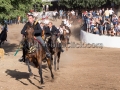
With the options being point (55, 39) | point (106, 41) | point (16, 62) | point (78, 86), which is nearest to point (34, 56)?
point (78, 86)

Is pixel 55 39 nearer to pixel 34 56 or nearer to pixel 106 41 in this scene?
pixel 34 56

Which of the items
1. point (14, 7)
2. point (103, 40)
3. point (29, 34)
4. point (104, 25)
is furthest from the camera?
point (104, 25)

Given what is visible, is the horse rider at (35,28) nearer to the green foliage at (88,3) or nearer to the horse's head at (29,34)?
the horse's head at (29,34)

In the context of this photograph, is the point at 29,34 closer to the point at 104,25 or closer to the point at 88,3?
the point at 104,25

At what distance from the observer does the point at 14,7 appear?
2222 centimetres

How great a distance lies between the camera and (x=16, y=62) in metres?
19.9

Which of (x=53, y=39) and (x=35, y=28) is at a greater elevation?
(x=35, y=28)

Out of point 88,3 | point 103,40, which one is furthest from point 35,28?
point 88,3

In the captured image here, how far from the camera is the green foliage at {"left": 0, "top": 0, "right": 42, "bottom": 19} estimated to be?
20.6 m

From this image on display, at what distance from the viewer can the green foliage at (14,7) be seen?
20.6 metres

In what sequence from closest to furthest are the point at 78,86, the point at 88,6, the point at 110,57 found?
1. the point at 78,86
2. the point at 110,57
3. the point at 88,6

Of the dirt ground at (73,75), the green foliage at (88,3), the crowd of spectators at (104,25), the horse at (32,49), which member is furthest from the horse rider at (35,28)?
the green foliage at (88,3)

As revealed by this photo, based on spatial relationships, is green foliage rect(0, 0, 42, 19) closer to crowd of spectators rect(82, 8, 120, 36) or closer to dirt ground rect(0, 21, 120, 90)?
dirt ground rect(0, 21, 120, 90)

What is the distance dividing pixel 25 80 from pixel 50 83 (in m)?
1.35
